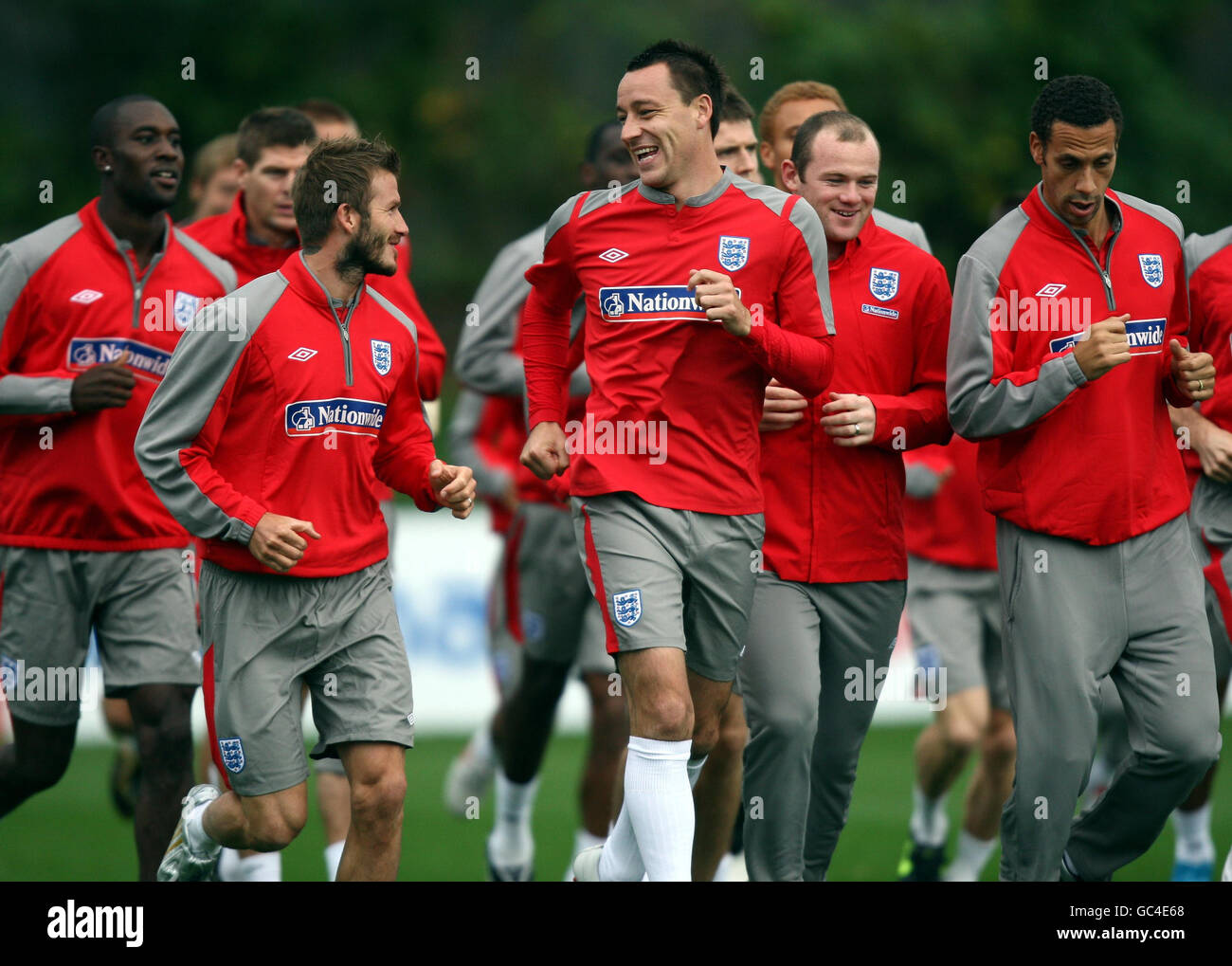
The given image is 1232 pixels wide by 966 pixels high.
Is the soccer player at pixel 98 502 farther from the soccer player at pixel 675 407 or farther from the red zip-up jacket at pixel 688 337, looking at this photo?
the red zip-up jacket at pixel 688 337

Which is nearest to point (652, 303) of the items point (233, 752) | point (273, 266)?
point (233, 752)

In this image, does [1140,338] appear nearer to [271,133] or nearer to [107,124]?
[271,133]

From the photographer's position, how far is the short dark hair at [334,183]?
562 centimetres

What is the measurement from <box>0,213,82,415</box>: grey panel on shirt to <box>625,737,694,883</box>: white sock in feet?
8.07

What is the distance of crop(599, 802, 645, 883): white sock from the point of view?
5562mm

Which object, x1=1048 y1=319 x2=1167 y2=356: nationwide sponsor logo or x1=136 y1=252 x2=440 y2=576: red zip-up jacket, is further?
x1=1048 y1=319 x2=1167 y2=356: nationwide sponsor logo

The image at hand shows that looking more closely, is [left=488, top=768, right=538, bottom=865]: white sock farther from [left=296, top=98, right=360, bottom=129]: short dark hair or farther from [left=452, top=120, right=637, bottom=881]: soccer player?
[left=296, top=98, right=360, bottom=129]: short dark hair

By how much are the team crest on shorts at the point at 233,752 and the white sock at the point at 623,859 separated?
1152 mm

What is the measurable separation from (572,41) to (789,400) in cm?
1973

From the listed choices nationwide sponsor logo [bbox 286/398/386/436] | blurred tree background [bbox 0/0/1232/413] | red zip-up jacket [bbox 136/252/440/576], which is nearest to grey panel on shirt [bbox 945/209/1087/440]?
red zip-up jacket [bbox 136/252/440/576]

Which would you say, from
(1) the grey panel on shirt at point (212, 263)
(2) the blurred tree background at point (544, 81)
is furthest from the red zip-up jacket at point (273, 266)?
(2) the blurred tree background at point (544, 81)

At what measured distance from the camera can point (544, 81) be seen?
81.8 ft

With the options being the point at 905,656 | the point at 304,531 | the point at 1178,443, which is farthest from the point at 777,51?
the point at 304,531

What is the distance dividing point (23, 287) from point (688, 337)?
251cm
